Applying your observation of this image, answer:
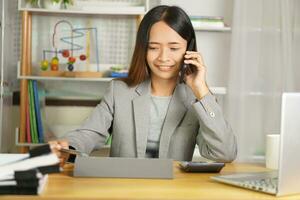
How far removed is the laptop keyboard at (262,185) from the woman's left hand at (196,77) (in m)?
0.56

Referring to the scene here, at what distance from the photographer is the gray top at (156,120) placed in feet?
6.37

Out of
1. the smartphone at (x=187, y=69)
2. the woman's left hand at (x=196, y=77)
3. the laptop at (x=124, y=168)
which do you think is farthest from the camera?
the smartphone at (x=187, y=69)

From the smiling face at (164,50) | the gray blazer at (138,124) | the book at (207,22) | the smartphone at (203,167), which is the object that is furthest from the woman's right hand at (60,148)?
the book at (207,22)

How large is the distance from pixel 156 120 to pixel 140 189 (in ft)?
2.51

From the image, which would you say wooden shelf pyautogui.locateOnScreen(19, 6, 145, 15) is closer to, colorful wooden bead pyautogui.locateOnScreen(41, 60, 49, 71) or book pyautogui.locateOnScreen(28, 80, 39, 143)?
colorful wooden bead pyautogui.locateOnScreen(41, 60, 49, 71)

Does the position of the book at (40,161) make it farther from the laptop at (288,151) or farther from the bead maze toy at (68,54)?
the bead maze toy at (68,54)

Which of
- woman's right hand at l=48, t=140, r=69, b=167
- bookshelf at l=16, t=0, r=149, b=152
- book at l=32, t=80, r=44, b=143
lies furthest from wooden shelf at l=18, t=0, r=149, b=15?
woman's right hand at l=48, t=140, r=69, b=167

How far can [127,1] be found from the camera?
361 cm

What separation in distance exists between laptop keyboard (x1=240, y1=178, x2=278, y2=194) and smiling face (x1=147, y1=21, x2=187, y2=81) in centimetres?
70

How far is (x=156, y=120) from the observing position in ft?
6.49

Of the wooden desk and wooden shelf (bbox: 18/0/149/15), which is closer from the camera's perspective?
the wooden desk

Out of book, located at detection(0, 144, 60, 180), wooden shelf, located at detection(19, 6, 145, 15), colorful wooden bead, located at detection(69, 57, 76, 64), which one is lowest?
book, located at detection(0, 144, 60, 180)

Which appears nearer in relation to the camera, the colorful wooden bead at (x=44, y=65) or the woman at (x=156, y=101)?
the woman at (x=156, y=101)

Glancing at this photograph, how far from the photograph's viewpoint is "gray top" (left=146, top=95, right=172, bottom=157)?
76.4 inches
